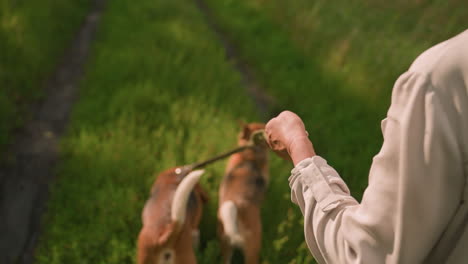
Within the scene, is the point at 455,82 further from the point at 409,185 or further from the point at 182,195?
the point at 182,195

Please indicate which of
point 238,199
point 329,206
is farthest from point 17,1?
point 329,206

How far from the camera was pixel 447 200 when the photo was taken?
0.81 metres

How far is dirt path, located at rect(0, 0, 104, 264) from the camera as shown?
3.00 m

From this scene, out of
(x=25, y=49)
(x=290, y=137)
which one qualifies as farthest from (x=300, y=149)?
(x=25, y=49)

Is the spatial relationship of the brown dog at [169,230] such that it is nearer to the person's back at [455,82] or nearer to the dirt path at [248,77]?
the person's back at [455,82]

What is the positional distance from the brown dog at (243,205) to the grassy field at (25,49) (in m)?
2.26

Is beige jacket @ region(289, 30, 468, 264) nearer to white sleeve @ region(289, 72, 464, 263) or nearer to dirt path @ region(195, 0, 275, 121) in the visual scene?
white sleeve @ region(289, 72, 464, 263)

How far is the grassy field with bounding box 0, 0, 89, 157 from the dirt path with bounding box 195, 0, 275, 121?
2.26 meters

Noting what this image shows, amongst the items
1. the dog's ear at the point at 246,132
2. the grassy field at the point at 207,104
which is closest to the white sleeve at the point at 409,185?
the grassy field at the point at 207,104

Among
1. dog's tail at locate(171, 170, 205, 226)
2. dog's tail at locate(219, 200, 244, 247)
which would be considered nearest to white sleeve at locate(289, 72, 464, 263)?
dog's tail at locate(171, 170, 205, 226)

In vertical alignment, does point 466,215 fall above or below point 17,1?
above

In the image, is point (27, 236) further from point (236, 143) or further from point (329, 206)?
point (329, 206)

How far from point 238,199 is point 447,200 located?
200cm

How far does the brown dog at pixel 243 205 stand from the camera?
2.59 metres
